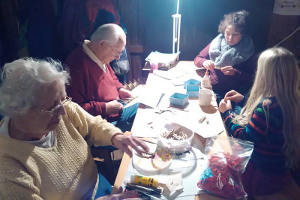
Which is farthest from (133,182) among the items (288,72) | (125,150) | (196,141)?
(288,72)

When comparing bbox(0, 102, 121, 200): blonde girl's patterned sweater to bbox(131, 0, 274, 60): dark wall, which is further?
bbox(131, 0, 274, 60): dark wall

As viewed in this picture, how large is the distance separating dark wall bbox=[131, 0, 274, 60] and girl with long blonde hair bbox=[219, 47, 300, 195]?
1.95m

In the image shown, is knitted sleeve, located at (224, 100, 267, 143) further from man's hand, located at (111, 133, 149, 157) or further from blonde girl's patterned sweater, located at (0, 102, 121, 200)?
blonde girl's patterned sweater, located at (0, 102, 121, 200)

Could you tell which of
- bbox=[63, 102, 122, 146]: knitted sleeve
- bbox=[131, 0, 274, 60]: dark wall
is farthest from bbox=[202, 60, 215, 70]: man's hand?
bbox=[63, 102, 122, 146]: knitted sleeve

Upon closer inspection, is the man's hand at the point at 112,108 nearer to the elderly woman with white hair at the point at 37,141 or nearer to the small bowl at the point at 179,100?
the small bowl at the point at 179,100

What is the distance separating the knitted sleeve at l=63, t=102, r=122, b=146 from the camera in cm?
137

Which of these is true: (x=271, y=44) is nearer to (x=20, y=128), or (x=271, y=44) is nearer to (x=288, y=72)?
(x=288, y=72)

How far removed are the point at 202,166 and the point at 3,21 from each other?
8.31ft

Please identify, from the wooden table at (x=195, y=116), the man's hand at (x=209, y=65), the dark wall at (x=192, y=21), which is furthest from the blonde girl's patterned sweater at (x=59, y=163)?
the dark wall at (x=192, y=21)

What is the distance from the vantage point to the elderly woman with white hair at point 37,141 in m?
0.99

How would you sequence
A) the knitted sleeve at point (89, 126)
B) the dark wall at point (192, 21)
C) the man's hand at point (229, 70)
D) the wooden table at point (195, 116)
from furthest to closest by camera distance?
the dark wall at point (192, 21), the man's hand at point (229, 70), the knitted sleeve at point (89, 126), the wooden table at point (195, 116)

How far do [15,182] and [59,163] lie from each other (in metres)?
0.23

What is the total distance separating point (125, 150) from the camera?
129cm

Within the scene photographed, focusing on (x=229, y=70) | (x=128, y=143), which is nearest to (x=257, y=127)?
(x=128, y=143)
